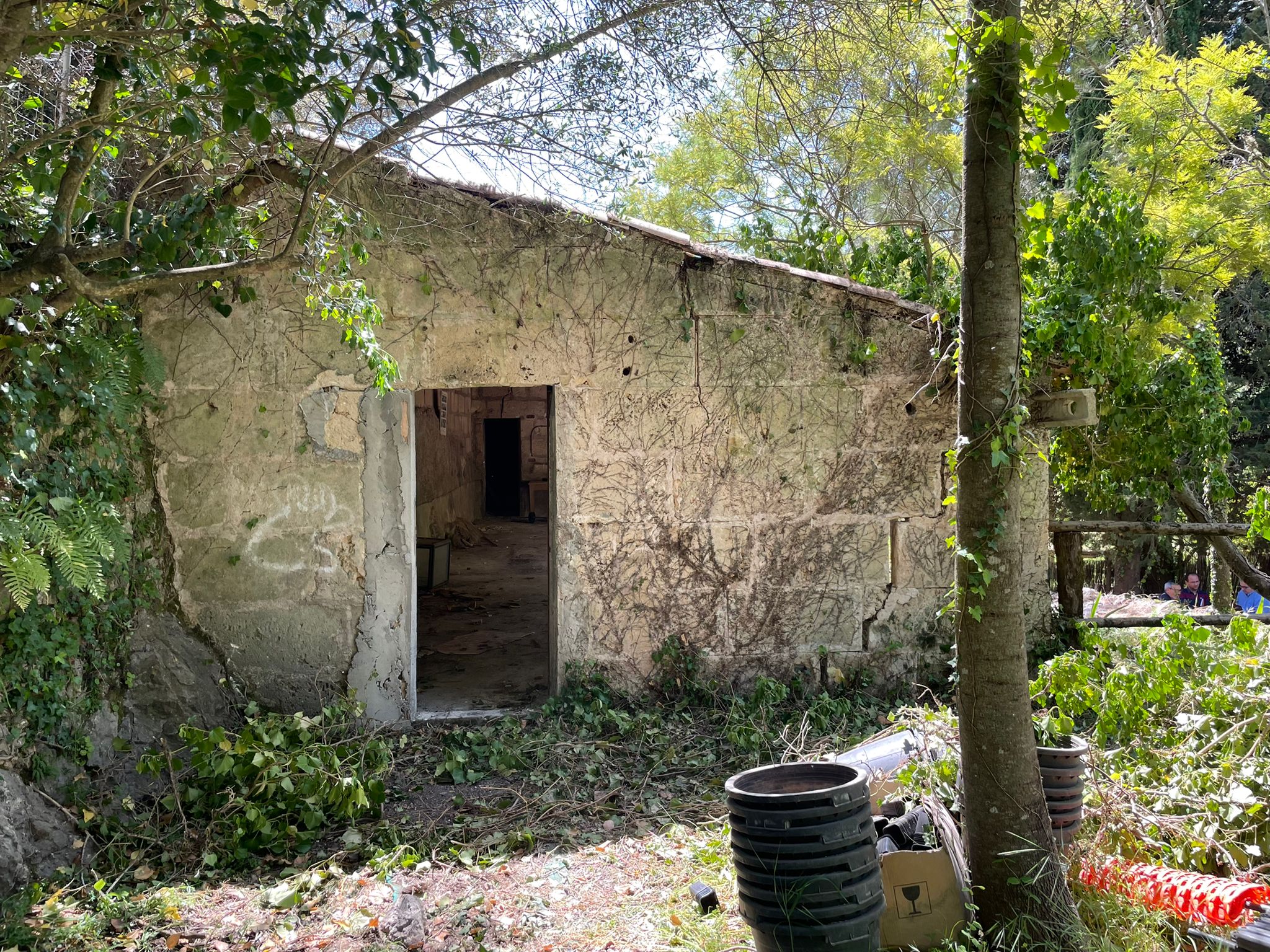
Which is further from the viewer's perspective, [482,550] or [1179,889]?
[482,550]

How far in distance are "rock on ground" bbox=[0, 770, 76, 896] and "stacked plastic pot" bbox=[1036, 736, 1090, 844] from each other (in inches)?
166

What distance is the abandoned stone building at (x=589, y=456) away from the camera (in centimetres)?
566

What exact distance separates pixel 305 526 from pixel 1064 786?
4384mm

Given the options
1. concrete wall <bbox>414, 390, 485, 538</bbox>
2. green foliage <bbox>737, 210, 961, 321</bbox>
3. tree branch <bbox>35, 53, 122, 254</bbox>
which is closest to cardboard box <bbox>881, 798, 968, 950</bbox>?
tree branch <bbox>35, 53, 122, 254</bbox>

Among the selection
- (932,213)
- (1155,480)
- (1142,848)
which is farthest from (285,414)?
(932,213)

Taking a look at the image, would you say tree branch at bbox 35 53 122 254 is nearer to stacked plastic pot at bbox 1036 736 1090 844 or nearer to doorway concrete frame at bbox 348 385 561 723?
doorway concrete frame at bbox 348 385 561 723

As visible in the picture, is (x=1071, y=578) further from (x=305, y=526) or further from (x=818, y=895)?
(x=305, y=526)

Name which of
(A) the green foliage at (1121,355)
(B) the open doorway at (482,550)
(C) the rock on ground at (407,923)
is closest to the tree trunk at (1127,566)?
(A) the green foliage at (1121,355)

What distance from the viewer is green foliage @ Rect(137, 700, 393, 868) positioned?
4418 millimetres

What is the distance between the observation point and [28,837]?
4090 millimetres

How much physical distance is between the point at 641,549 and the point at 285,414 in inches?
94.3

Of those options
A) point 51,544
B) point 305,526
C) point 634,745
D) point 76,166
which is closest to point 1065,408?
point 634,745

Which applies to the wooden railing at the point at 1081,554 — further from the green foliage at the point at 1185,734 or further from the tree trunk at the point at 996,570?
the tree trunk at the point at 996,570

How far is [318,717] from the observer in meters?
5.28
